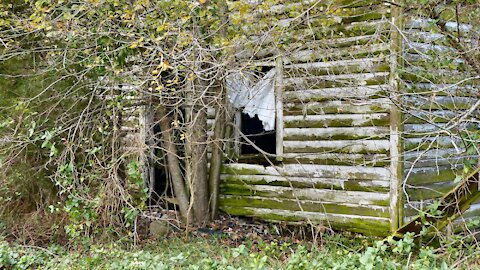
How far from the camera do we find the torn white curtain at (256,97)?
24.6 feet

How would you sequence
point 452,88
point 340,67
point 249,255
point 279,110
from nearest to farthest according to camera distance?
1. point 249,255
2. point 452,88
3. point 340,67
4. point 279,110

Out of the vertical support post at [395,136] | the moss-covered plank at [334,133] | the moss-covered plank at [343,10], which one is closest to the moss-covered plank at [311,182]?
the vertical support post at [395,136]

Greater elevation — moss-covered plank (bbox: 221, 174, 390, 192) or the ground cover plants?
moss-covered plank (bbox: 221, 174, 390, 192)

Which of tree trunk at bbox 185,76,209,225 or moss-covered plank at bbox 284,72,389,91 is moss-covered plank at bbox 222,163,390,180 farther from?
moss-covered plank at bbox 284,72,389,91

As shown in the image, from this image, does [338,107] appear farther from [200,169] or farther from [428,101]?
[200,169]

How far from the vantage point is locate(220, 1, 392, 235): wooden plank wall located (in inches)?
262

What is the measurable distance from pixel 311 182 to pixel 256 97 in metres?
1.51

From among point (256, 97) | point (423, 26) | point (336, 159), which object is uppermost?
point (423, 26)

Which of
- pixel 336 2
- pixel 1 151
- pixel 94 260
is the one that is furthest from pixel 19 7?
pixel 336 2

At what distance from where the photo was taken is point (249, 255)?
589 centimetres

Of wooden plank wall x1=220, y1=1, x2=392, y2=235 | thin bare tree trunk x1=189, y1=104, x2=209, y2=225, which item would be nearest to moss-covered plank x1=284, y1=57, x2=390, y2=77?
wooden plank wall x1=220, y1=1, x2=392, y2=235

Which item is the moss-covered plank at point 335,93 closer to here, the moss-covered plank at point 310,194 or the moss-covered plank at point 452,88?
the moss-covered plank at point 452,88

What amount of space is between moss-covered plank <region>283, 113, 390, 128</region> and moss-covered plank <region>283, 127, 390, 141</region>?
0.18ft

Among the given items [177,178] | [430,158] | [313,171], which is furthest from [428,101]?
[177,178]
